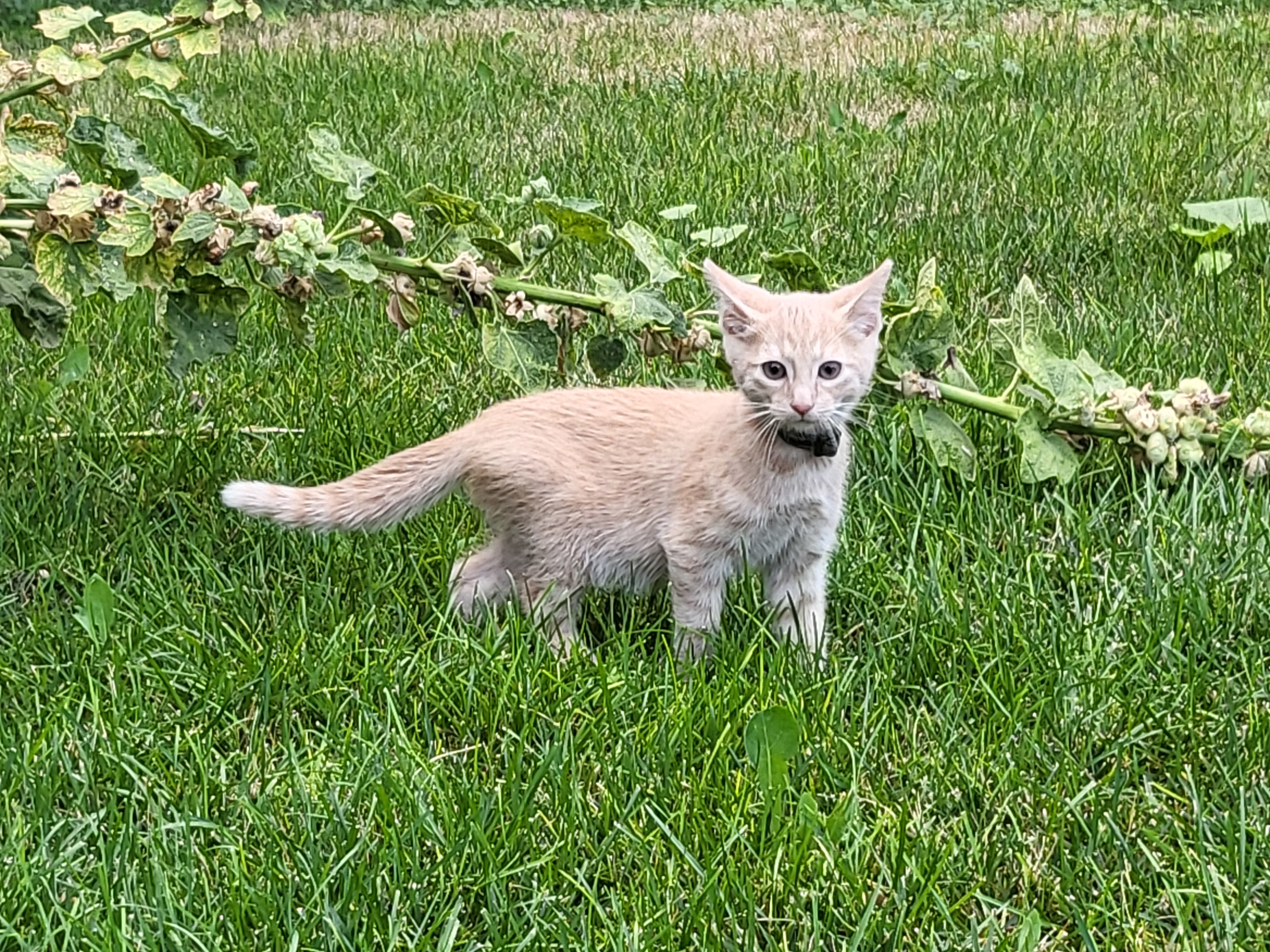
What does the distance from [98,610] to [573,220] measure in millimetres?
1072

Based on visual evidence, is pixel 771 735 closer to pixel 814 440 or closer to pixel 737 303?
pixel 814 440

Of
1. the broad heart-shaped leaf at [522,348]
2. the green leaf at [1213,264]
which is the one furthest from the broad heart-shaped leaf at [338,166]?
the green leaf at [1213,264]

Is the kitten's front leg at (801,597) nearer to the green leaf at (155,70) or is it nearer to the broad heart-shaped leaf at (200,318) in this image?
the broad heart-shaped leaf at (200,318)

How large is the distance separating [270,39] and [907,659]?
740 cm

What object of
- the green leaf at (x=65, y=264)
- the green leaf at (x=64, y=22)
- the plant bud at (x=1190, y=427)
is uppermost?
the green leaf at (x=64, y=22)

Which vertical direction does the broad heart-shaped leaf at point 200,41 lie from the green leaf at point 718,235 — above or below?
above

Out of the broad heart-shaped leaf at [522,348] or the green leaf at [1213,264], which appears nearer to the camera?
the broad heart-shaped leaf at [522,348]

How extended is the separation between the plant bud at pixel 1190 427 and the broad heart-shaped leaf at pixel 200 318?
71.2 inches

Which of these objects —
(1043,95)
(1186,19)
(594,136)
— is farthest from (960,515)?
(1186,19)

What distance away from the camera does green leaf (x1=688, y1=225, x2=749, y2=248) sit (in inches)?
129

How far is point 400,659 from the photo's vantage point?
95.7 inches

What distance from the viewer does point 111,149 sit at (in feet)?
8.66

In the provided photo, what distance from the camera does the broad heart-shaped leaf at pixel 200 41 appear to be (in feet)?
8.70

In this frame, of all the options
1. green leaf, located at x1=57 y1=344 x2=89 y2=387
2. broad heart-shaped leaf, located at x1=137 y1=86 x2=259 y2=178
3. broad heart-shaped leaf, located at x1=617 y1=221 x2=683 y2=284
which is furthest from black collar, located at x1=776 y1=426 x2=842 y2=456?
green leaf, located at x1=57 y1=344 x2=89 y2=387
